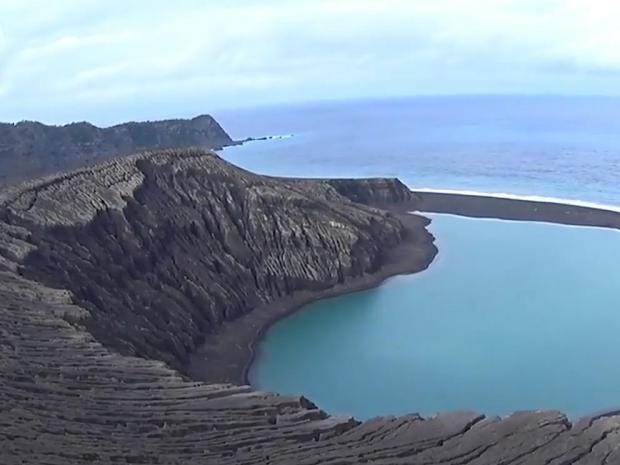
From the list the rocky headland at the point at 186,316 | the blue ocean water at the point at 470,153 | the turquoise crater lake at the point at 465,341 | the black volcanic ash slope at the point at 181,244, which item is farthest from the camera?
the blue ocean water at the point at 470,153

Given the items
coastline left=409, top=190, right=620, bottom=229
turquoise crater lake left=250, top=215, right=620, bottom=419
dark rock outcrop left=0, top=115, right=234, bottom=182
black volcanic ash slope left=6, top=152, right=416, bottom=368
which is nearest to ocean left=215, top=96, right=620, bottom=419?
turquoise crater lake left=250, top=215, right=620, bottom=419

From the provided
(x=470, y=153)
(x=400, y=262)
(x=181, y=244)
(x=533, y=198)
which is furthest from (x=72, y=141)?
(x=181, y=244)

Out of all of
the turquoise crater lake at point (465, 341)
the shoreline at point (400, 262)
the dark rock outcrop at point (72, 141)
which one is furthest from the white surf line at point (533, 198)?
the dark rock outcrop at point (72, 141)

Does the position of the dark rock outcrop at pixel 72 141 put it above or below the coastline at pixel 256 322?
above

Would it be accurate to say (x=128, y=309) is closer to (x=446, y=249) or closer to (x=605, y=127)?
(x=446, y=249)

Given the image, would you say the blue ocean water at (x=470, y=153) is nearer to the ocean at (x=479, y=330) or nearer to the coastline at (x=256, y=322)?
the ocean at (x=479, y=330)

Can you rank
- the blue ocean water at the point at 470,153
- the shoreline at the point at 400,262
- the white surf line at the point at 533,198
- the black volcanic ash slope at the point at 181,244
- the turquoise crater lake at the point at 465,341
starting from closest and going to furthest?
the turquoise crater lake at the point at 465,341 → the black volcanic ash slope at the point at 181,244 → the shoreline at the point at 400,262 → the white surf line at the point at 533,198 → the blue ocean water at the point at 470,153

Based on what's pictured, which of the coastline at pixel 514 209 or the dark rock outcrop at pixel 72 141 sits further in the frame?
the dark rock outcrop at pixel 72 141

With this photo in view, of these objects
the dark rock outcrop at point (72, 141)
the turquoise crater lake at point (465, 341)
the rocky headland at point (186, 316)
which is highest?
the dark rock outcrop at point (72, 141)

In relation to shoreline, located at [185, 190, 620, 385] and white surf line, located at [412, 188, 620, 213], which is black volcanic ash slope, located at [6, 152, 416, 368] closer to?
shoreline, located at [185, 190, 620, 385]
